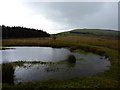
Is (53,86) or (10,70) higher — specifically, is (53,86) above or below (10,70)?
below

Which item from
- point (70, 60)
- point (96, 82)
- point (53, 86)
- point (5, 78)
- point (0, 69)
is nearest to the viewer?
point (53, 86)

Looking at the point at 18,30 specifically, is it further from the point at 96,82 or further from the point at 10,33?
the point at 96,82

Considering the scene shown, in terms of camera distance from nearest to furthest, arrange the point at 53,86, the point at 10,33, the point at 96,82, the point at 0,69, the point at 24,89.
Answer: the point at 24,89 → the point at 53,86 → the point at 96,82 → the point at 0,69 → the point at 10,33

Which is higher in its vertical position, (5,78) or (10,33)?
(10,33)

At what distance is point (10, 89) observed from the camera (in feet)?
40.4

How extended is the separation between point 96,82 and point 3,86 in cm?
1007

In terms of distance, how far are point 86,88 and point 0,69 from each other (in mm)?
11167

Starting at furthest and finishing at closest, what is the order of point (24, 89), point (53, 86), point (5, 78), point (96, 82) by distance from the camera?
point (5, 78) → point (96, 82) → point (53, 86) → point (24, 89)

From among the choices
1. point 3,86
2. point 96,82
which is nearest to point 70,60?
point 96,82

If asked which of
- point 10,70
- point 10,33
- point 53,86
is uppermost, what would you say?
point 10,33

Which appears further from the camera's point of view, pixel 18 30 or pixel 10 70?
pixel 18 30

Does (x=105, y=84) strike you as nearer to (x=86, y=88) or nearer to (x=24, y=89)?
(x=86, y=88)

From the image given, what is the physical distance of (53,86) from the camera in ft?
43.1

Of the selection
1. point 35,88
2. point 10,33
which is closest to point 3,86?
point 35,88
